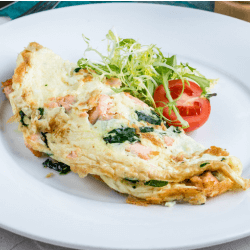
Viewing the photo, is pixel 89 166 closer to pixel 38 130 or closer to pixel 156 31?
pixel 38 130

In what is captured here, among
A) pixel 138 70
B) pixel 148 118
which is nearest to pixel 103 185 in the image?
pixel 148 118

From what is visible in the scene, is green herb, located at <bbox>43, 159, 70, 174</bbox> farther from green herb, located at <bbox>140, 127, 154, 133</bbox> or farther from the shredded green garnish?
the shredded green garnish

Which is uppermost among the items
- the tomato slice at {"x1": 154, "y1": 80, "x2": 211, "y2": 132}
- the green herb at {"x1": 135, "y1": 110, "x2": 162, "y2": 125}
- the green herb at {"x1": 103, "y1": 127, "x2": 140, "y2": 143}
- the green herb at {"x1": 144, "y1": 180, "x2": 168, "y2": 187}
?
the green herb at {"x1": 103, "y1": 127, "x2": 140, "y2": 143}

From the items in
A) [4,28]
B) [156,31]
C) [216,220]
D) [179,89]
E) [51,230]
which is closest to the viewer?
[51,230]

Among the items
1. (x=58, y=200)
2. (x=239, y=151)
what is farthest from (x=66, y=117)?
(x=239, y=151)

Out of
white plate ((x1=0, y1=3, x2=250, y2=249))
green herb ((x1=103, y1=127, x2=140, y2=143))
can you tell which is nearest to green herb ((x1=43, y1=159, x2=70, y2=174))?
white plate ((x1=0, y1=3, x2=250, y2=249))

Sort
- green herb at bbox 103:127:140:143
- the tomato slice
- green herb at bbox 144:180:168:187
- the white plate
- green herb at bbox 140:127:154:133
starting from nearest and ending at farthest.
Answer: the white plate < green herb at bbox 144:180:168:187 < green herb at bbox 103:127:140:143 < green herb at bbox 140:127:154:133 < the tomato slice
